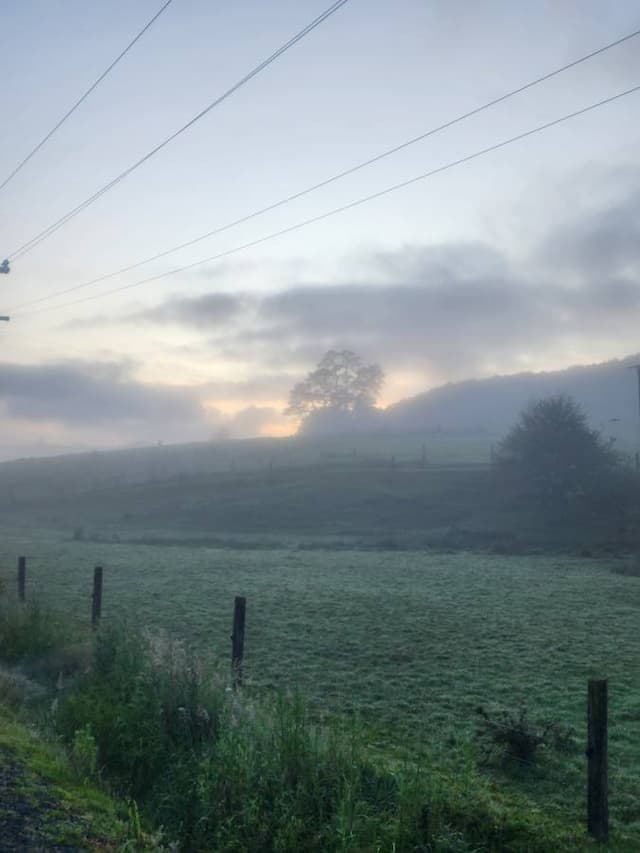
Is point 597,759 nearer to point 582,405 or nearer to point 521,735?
point 521,735

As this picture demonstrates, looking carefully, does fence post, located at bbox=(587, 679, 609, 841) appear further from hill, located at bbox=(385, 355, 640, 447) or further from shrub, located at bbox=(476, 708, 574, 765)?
hill, located at bbox=(385, 355, 640, 447)

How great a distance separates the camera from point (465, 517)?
5656 cm

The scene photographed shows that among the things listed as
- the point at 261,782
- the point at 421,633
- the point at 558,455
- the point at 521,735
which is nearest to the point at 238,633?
the point at 521,735

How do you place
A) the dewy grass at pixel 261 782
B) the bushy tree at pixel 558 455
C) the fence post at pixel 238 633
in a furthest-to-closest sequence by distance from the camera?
1. the bushy tree at pixel 558 455
2. the fence post at pixel 238 633
3. the dewy grass at pixel 261 782

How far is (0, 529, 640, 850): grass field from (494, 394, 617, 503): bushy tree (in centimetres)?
1648

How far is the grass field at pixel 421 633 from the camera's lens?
39.3ft

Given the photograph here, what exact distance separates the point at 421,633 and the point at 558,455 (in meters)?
39.2

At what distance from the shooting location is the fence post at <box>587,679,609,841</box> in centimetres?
800

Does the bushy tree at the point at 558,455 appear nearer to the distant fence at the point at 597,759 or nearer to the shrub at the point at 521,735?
the shrub at the point at 521,735

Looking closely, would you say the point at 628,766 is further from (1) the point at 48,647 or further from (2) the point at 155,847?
(1) the point at 48,647

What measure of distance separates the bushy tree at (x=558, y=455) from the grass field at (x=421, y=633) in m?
16.5

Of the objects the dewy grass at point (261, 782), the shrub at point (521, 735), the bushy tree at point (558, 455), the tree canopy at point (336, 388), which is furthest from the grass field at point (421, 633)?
the tree canopy at point (336, 388)

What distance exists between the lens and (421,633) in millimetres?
20156

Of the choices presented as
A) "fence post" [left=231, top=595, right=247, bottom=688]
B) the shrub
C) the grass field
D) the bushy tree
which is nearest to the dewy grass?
the grass field
